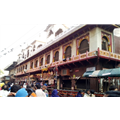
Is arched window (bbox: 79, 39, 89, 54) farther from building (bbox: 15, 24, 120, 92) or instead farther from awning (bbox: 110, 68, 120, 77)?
awning (bbox: 110, 68, 120, 77)

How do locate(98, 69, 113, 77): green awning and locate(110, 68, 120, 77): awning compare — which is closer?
locate(110, 68, 120, 77): awning

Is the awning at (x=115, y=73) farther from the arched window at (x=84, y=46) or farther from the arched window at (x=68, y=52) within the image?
the arched window at (x=68, y=52)

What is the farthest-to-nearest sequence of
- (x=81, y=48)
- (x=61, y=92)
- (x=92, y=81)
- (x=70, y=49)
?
(x=70, y=49) → (x=81, y=48) → (x=92, y=81) → (x=61, y=92)

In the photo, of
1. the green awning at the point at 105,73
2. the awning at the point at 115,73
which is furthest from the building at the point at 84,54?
the awning at the point at 115,73

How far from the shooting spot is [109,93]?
3.03 metres

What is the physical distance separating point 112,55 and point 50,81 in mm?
9469

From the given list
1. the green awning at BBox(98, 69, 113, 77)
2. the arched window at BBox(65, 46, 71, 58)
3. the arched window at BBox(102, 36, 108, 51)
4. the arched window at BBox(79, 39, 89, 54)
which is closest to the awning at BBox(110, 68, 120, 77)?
the green awning at BBox(98, 69, 113, 77)
